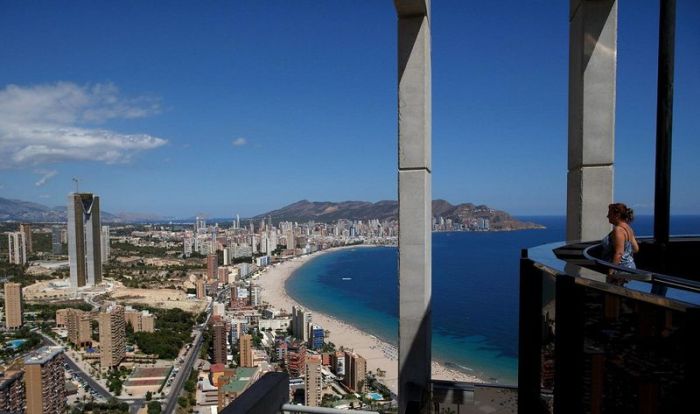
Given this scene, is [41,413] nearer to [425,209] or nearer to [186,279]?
[425,209]

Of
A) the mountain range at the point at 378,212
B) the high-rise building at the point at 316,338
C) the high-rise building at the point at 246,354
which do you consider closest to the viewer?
the high-rise building at the point at 246,354

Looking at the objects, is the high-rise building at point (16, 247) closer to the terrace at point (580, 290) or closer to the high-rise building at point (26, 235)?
the high-rise building at point (26, 235)

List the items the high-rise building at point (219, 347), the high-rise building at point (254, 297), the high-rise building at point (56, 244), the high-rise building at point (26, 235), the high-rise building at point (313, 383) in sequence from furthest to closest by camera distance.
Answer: the high-rise building at point (56, 244) < the high-rise building at point (26, 235) < the high-rise building at point (254, 297) < the high-rise building at point (219, 347) < the high-rise building at point (313, 383)

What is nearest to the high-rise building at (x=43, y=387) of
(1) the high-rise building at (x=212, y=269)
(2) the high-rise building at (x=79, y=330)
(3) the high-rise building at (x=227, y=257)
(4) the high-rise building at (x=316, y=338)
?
(2) the high-rise building at (x=79, y=330)

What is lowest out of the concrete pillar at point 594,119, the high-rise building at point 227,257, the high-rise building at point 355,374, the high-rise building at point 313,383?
the high-rise building at point 227,257

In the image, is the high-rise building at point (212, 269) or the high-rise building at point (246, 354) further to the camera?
the high-rise building at point (212, 269)

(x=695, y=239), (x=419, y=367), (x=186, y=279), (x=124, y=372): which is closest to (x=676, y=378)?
(x=695, y=239)

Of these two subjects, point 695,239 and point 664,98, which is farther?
point 695,239

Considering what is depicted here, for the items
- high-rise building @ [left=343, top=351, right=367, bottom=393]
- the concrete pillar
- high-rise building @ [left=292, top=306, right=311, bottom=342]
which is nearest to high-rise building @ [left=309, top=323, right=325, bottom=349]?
high-rise building @ [left=292, top=306, right=311, bottom=342]

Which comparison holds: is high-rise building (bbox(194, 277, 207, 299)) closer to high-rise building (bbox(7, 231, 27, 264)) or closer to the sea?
the sea
